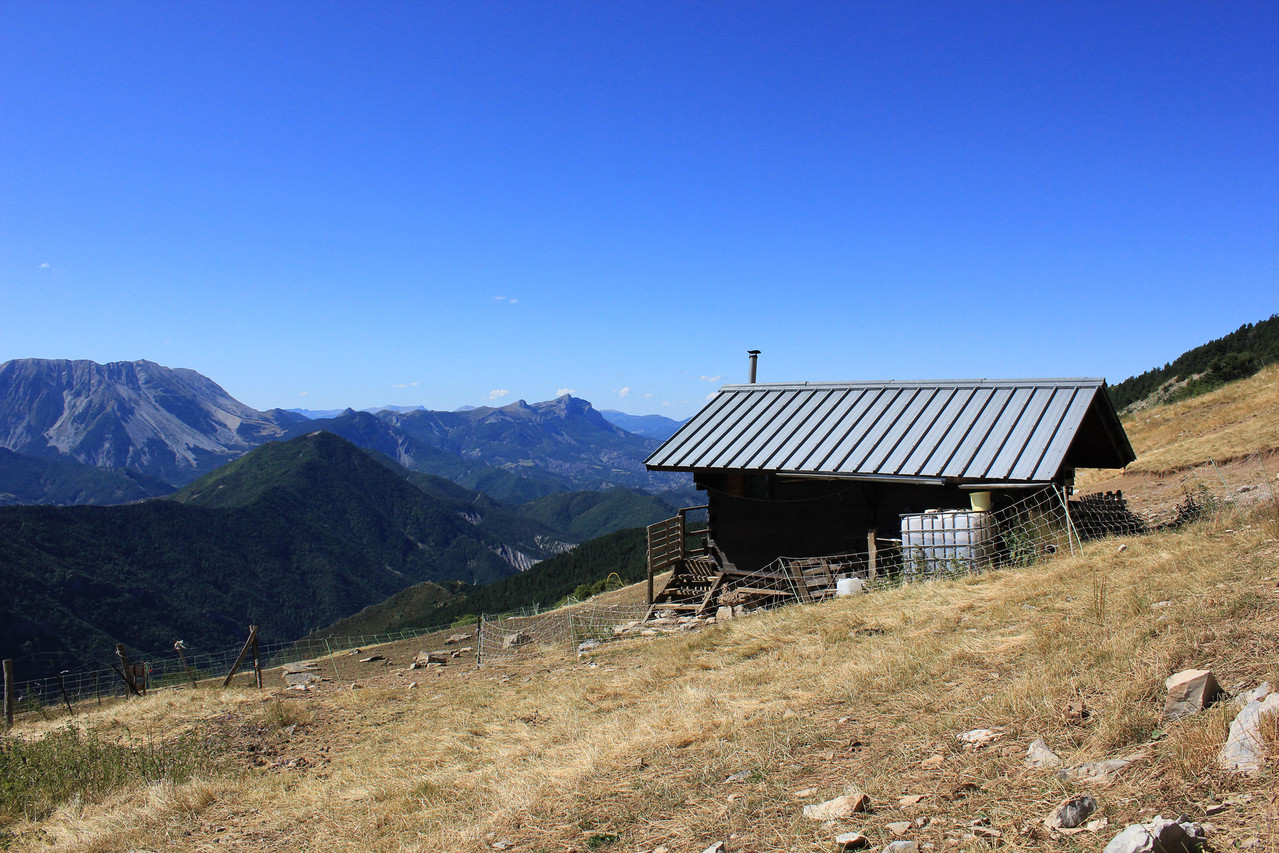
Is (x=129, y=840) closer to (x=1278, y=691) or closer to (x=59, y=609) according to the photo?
(x=1278, y=691)

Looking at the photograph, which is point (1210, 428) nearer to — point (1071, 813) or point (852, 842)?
point (1071, 813)

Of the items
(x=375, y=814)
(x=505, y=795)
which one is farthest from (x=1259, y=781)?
(x=375, y=814)

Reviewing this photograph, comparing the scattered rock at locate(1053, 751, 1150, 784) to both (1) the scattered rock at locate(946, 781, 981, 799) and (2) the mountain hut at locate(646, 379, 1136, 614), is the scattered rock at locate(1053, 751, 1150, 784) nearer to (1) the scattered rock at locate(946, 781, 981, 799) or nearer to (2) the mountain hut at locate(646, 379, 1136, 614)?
(1) the scattered rock at locate(946, 781, 981, 799)

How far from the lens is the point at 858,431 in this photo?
1797 cm

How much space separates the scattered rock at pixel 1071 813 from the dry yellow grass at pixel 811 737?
113 millimetres

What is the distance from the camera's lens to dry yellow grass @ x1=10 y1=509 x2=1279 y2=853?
16.4ft

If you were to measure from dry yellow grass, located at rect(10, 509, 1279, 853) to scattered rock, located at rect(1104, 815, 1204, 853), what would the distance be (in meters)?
0.36

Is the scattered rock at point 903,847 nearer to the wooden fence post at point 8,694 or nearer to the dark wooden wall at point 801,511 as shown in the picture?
the dark wooden wall at point 801,511

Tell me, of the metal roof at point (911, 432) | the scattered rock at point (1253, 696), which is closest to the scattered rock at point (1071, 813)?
the scattered rock at point (1253, 696)

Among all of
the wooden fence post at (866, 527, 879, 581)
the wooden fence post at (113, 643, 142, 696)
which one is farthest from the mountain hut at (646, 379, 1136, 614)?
the wooden fence post at (113, 643, 142, 696)

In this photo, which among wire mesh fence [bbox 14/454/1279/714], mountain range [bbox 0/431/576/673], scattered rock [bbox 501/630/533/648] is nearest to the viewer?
wire mesh fence [bbox 14/454/1279/714]

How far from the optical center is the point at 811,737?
22.7ft

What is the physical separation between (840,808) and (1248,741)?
2541 millimetres

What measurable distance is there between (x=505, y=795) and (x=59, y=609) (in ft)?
469
